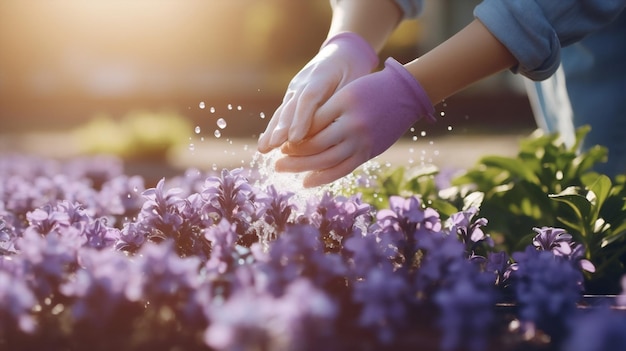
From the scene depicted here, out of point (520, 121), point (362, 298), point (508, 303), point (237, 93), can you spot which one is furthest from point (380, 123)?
point (237, 93)

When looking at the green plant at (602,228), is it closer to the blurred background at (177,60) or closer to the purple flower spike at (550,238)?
the purple flower spike at (550,238)

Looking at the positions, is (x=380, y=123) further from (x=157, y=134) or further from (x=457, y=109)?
(x=457, y=109)

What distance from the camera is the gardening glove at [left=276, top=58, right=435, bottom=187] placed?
70.6 inches

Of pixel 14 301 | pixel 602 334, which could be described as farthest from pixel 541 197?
pixel 14 301

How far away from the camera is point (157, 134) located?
676 cm

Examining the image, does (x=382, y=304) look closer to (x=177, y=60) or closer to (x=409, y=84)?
(x=409, y=84)

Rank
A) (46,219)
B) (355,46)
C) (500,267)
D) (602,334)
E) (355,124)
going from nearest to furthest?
1. (602,334)
2. (500,267)
3. (46,219)
4. (355,124)
5. (355,46)

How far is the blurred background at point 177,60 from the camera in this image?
13266 millimetres

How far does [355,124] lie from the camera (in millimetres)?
Result: 1793

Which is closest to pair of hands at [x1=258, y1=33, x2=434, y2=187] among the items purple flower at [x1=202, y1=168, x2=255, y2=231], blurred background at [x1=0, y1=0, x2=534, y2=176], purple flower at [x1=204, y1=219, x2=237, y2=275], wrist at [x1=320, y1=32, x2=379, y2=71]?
purple flower at [x1=202, y1=168, x2=255, y2=231]

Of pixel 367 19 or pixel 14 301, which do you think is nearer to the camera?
pixel 14 301

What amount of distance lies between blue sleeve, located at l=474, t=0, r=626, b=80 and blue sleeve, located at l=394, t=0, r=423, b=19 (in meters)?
0.64

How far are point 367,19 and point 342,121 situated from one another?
2.38 feet

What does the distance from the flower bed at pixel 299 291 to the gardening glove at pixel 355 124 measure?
16 cm
